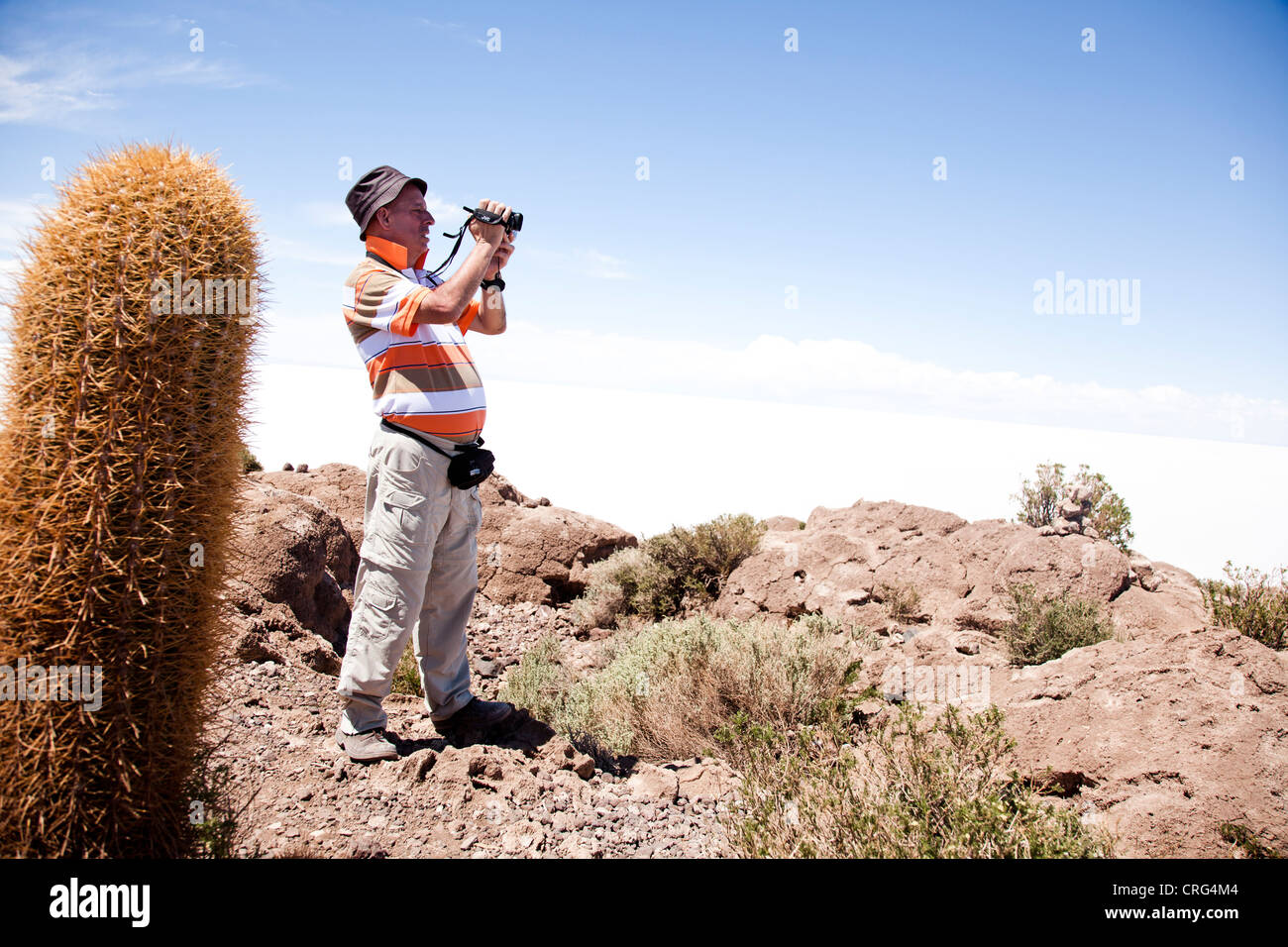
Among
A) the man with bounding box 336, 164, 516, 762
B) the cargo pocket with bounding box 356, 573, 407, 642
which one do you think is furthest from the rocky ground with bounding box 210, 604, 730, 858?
the cargo pocket with bounding box 356, 573, 407, 642

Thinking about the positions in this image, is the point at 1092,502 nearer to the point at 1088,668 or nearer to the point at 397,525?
the point at 1088,668

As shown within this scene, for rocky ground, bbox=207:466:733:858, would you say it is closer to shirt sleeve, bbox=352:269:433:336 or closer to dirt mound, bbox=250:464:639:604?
shirt sleeve, bbox=352:269:433:336

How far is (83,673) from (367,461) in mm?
1594

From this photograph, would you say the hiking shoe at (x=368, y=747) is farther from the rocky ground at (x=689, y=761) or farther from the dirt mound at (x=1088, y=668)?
the dirt mound at (x=1088, y=668)

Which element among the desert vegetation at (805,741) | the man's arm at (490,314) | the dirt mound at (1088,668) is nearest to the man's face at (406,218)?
the man's arm at (490,314)

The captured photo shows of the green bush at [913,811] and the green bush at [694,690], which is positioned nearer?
the green bush at [913,811]

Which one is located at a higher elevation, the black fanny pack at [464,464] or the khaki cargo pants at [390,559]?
the black fanny pack at [464,464]

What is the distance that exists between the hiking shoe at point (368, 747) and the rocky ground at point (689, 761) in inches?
2.8

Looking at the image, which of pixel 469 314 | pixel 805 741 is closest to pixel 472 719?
pixel 805 741

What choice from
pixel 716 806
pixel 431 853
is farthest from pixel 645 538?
pixel 431 853

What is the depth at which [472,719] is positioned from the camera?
13.2 ft

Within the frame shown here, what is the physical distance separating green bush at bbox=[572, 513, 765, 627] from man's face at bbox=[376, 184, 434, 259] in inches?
187

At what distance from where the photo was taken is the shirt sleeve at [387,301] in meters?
3.24

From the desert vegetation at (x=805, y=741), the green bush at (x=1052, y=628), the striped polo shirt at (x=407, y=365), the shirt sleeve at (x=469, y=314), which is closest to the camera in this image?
the desert vegetation at (x=805, y=741)
